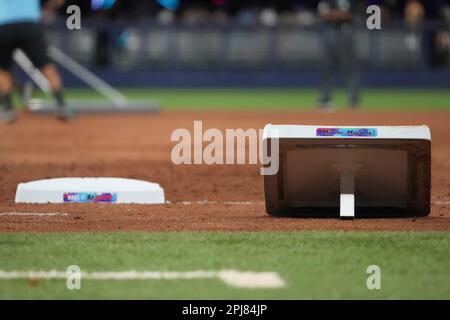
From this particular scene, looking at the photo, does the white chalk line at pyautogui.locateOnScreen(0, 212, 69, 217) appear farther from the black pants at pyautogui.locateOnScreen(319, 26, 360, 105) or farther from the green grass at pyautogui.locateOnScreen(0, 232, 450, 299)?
the black pants at pyautogui.locateOnScreen(319, 26, 360, 105)

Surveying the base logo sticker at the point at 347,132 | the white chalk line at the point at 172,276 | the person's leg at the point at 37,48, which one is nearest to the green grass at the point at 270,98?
the person's leg at the point at 37,48

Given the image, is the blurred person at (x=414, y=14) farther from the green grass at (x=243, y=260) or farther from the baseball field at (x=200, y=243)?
the green grass at (x=243, y=260)

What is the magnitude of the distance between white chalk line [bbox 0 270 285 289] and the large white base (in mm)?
2583

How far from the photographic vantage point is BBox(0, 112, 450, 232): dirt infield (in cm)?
659

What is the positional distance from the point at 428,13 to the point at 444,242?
25.1 m

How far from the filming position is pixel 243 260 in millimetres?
5312

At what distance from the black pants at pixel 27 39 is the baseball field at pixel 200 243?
104 inches

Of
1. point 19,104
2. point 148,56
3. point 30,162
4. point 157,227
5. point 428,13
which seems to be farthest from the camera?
point 428,13

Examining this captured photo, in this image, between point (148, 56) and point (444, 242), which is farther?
point (148, 56)

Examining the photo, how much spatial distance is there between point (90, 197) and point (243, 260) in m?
2.53

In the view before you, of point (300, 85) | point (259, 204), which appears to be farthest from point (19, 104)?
point (259, 204)

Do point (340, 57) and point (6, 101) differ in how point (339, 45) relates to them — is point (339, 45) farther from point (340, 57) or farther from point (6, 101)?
point (6, 101)
